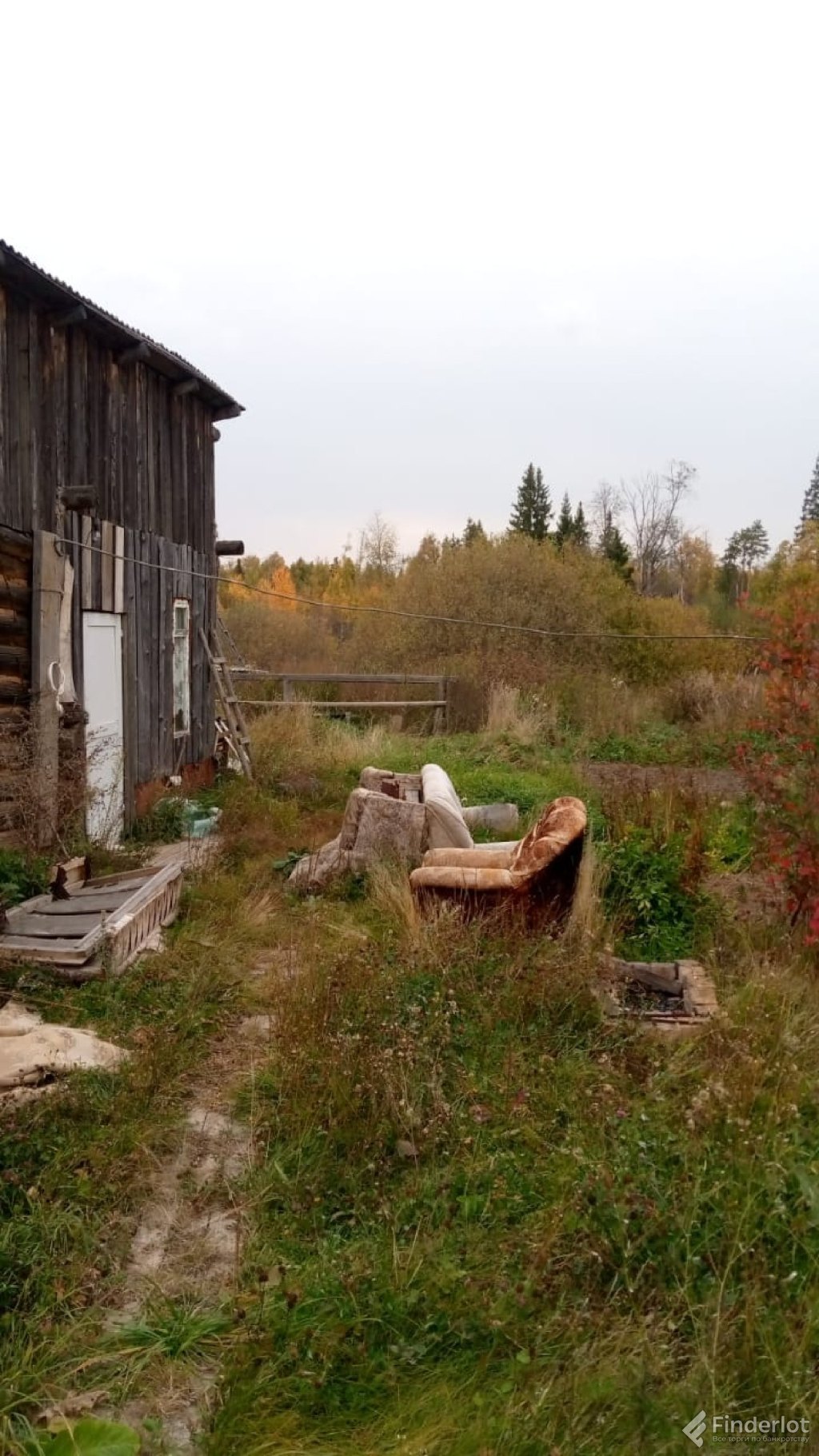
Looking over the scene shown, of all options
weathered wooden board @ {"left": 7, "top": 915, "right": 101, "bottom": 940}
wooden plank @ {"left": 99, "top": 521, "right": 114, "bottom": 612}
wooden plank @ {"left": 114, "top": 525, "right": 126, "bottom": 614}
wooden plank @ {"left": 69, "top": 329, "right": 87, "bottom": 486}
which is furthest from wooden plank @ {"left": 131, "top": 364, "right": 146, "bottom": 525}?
weathered wooden board @ {"left": 7, "top": 915, "right": 101, "bottom": 940}

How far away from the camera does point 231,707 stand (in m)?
12.2

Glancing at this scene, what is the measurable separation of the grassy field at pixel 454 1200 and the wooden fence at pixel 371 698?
1077 centimetres

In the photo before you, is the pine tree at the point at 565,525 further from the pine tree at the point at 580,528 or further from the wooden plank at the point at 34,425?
the wooden plank at the point at 34,425

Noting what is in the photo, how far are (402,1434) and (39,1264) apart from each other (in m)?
1.33

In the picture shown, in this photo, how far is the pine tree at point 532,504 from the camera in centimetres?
4200

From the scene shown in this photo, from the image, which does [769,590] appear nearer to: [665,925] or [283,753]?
[283,753]

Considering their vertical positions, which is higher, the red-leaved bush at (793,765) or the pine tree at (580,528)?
the pine tree at (580,528)

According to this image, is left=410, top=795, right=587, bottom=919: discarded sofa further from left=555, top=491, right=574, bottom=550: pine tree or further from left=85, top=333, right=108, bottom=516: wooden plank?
left=555, top=491, right=574, bottom=550: pine tree

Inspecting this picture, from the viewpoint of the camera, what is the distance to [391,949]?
543cm

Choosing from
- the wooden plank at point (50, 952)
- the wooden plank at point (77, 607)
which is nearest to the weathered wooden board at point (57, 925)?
the wooden plank at point (50, 952)

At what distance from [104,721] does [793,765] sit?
21.1ft

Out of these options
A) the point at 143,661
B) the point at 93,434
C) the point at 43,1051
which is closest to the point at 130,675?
the point at 143,661

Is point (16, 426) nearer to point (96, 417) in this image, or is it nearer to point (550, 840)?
point (96, 417)

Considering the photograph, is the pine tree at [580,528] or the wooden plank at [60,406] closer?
the wooden plank at [60,406]
